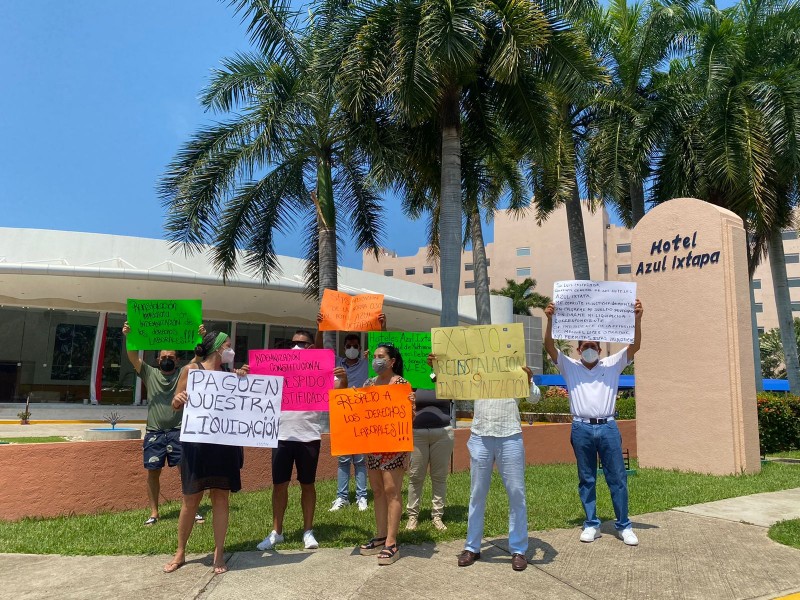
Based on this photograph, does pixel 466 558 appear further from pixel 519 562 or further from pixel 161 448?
pixel 161 448

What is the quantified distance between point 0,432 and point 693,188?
21.0 meters

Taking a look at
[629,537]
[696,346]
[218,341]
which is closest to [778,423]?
[696,346]

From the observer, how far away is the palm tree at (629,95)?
16750 mm

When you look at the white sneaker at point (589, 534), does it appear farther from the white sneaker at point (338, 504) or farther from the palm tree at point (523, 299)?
the palm tree at point (523, 299)

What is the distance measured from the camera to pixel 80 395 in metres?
28.7

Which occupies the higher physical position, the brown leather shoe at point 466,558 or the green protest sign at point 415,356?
the green protest sign at point 415,356

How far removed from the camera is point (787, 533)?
6.04 meters

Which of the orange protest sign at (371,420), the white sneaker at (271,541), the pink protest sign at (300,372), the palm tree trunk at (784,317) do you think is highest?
the palm tree trunk at (784,317)

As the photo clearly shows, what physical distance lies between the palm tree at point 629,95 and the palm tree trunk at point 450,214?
7.03 meters

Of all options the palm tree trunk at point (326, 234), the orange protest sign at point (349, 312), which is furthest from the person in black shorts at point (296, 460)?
the palm tree trunk at point (326, 234)

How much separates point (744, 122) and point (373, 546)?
568 inches

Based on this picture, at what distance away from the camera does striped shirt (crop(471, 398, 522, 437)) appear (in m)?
5.20

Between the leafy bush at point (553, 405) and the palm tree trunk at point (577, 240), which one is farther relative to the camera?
the leafy bush at point (553, 405)

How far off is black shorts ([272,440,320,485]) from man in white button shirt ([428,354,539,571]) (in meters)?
1.49
